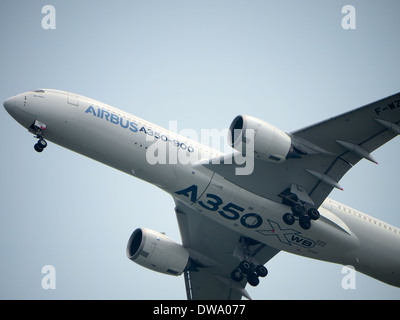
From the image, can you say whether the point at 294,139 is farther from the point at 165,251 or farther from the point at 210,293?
the point at 210,293

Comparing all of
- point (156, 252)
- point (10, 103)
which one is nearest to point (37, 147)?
point (10, 103)

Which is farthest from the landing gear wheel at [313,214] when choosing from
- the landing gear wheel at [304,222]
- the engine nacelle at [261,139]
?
the engine nacelle at [261,139]

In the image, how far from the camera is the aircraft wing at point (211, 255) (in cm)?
2902

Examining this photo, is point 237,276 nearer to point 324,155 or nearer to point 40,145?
point 324,155

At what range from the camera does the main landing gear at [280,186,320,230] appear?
80.7 feet

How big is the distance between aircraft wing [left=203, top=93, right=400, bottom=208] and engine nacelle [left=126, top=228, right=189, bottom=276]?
588cm

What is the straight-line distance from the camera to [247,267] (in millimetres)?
27516

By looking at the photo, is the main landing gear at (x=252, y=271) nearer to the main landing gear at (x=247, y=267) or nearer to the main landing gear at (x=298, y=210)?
the main landing gear at (x=247, y=267)

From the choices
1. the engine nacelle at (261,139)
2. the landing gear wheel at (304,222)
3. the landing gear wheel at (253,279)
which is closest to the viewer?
the engine nacelle at (261,139)

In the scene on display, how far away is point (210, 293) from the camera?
30.8m

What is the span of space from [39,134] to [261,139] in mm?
10095

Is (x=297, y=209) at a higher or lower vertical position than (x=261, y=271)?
higher

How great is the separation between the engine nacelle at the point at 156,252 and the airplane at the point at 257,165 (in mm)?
79

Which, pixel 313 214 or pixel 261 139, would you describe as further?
pixel 313 214
